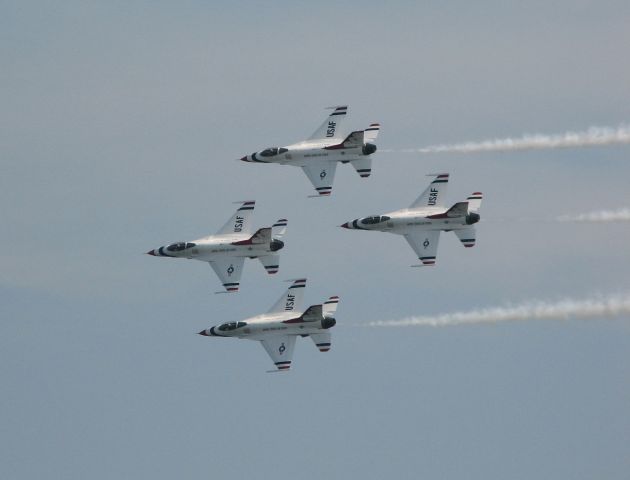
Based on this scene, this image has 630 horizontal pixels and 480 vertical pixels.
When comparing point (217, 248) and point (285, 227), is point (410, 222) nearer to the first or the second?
point (285, 227)

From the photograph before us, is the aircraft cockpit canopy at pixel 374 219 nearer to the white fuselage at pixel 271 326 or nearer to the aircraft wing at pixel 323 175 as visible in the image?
the aircraft wing at pixel 323 175

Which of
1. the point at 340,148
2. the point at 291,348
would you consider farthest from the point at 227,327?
the point at 340,148

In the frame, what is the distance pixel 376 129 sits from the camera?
141875 mm

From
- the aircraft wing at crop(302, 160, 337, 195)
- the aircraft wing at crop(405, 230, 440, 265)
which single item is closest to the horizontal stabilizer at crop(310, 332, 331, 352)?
the aircraft wing at crop(405, 230, 440, 265)

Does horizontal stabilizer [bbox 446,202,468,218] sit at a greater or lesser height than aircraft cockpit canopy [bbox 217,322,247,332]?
greater

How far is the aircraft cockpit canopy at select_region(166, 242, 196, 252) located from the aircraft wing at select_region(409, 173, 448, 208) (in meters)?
15.4

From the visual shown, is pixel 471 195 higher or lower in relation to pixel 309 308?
higher

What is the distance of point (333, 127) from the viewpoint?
143000mm

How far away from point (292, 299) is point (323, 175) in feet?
27.9

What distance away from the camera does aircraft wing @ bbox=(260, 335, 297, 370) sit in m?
141

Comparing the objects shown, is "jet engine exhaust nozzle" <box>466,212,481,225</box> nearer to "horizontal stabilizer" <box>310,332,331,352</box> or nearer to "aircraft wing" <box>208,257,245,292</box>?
"horizontal stabilizer" <box>310,332,331,352</box>

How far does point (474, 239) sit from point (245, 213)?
1624 cm

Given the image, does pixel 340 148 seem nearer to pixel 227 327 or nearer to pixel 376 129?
pixel 376 129

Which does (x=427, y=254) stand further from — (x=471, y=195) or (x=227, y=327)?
(x=227, y=327)
